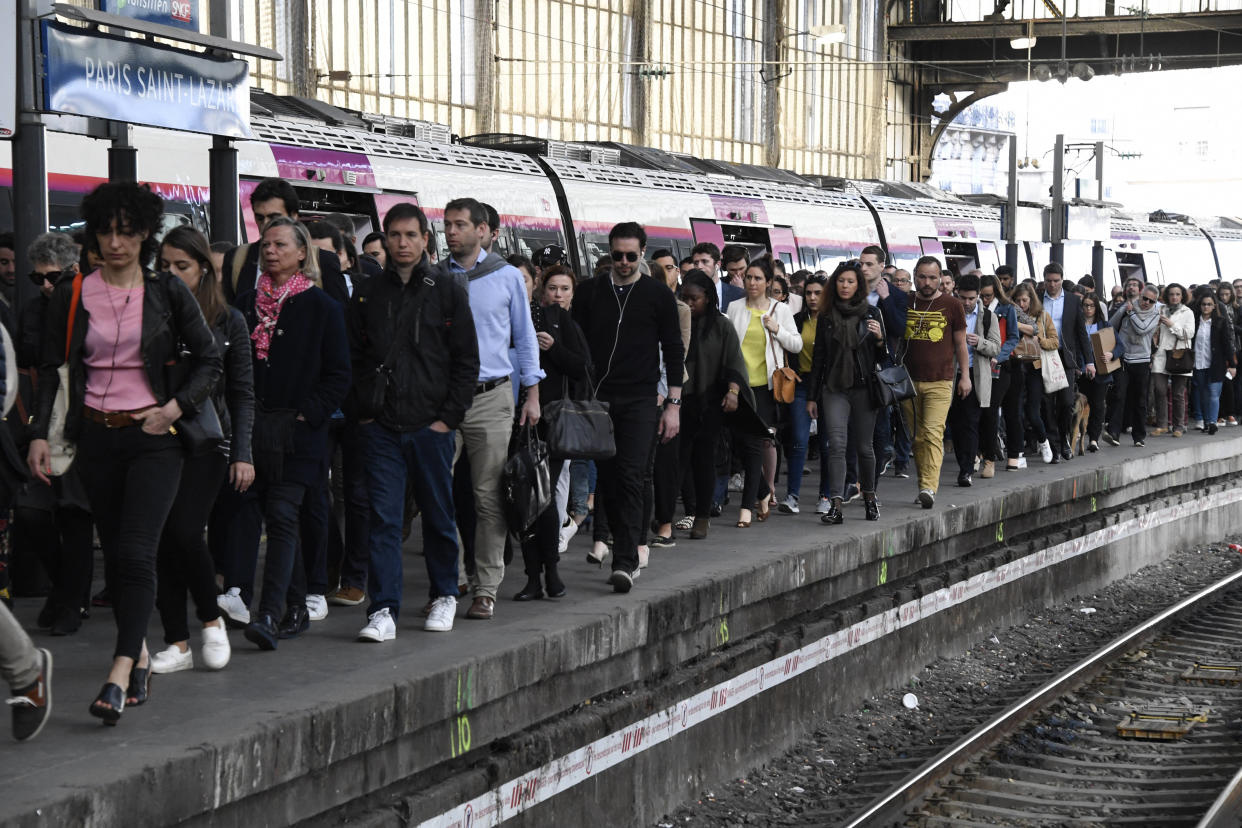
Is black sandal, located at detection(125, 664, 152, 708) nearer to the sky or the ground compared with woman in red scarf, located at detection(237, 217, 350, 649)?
nearer to the ground

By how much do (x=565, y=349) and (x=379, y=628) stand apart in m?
1.91

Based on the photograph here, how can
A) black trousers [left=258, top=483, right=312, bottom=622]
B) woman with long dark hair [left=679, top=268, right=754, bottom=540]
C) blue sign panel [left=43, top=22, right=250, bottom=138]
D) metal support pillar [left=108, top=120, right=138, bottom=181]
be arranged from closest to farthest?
1. black trousers [left=258, top=483, right=312, bottom=622]
2. blue sign panel [left=43, top=22, right=250, bottom=138]
3. metal support pillar [left=108, top=120, right=138, bottom=181]
4. woman with long dark hair [left=679, top=268, right=754, bottom=540]

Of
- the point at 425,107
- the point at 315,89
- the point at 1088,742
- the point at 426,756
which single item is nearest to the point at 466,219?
the point at 426,756

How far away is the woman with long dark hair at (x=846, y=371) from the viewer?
10.7m

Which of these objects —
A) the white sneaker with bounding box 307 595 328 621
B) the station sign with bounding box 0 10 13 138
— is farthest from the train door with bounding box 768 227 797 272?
the station sign with bounding box 0 10 13 138

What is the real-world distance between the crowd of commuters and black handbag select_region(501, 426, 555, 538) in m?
0.07

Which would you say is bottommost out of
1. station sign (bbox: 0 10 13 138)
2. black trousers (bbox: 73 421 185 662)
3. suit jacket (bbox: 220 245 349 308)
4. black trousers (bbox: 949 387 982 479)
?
black trousers (bbox: 949 387 982 479)

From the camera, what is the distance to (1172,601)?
47.1 ft

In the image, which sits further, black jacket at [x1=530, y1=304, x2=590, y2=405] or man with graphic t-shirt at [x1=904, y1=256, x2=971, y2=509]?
man with graphic t-shirt at [x1=904, y1=256, x2=971, y2=509]

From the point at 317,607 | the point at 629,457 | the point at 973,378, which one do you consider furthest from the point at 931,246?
the point at 317,607

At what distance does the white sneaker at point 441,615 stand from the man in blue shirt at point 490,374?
10.0 inches

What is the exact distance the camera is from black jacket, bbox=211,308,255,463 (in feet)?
19.6

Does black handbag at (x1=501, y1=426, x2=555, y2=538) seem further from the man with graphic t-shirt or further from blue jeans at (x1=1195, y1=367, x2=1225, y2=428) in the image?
blue jeans at (x1=1195, y1=367, x2=1225, y2=428)

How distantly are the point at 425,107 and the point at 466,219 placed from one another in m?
23.1
